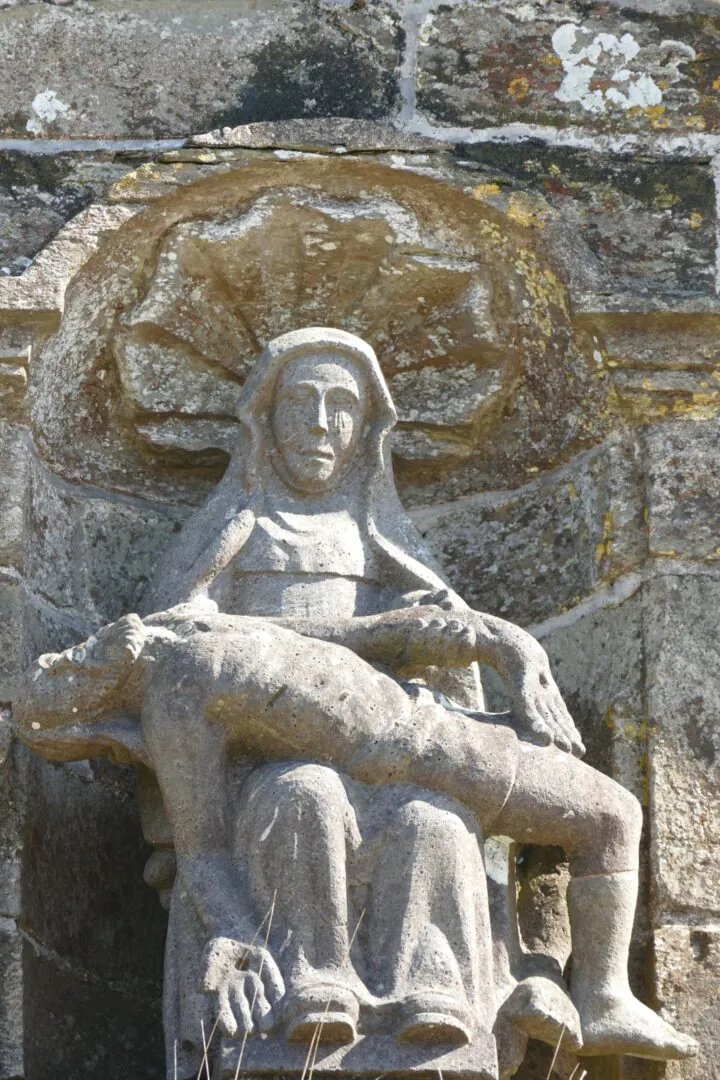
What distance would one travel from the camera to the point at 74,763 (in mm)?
5566

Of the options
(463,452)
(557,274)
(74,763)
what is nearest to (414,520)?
(463,452)

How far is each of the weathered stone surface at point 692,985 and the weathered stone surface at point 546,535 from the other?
0.88 metres

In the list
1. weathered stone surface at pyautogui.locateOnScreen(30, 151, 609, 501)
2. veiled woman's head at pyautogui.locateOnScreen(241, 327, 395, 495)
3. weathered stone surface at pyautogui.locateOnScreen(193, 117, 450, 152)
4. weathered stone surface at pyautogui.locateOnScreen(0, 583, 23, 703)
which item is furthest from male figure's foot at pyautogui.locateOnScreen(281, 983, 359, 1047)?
weathered stone surface at pyautogui.locateOnScreen(193, 117, 450, 152)

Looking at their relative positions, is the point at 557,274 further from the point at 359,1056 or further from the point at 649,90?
the point at 359,1056

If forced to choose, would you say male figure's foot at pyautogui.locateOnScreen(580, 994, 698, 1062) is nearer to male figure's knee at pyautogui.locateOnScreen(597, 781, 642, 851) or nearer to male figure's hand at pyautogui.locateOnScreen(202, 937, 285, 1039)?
male figure's knee at pyautogui.locateOnScreen(597, 781, 642, 851)

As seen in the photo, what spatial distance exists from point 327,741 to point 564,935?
81cm

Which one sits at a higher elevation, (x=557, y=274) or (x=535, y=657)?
(x=557, y=274)

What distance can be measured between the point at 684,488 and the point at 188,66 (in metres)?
1.64

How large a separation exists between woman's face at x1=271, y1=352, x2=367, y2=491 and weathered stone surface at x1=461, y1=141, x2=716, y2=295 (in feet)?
2.14

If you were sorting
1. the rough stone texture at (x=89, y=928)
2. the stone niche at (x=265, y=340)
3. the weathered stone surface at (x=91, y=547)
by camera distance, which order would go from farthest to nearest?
the stone niche at (x=265, y=340), the weathered stone surface at (x=91, y=547), the rough stone texture at (x=89, y=928)

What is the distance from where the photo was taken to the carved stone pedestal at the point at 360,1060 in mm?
4414

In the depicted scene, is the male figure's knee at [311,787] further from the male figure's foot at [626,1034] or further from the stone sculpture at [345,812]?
the male figure's foot at [626,1034]

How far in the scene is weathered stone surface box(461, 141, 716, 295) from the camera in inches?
230

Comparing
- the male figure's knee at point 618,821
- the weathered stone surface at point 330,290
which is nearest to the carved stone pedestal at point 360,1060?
the male figure's knee at point 618,821
